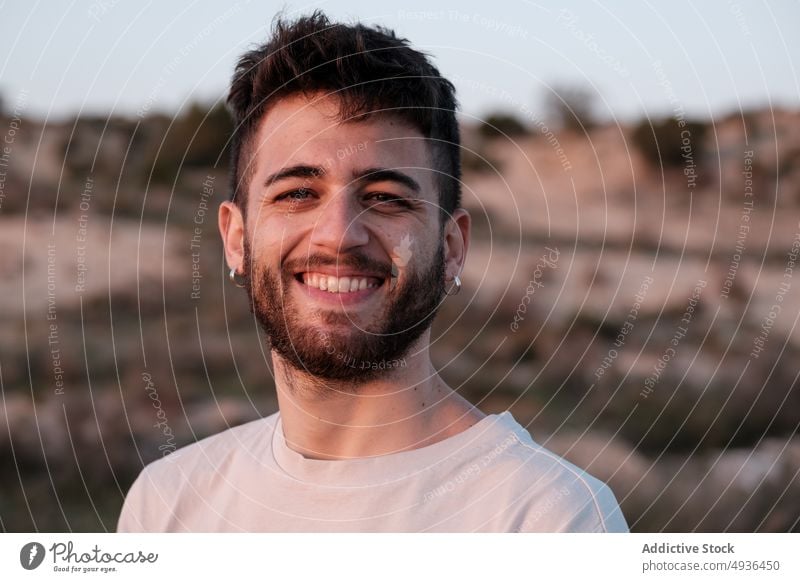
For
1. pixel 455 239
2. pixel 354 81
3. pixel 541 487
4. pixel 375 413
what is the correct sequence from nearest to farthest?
pixel 541 487, pixel 354 81, pixel 375 413, pixel 455 239

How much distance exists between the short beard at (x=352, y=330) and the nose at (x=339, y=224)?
0.18 feet

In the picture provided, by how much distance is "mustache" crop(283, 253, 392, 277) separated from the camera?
91.6 inches

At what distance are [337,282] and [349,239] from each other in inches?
4.9

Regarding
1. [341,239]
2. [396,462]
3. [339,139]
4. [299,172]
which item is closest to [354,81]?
[339,139]

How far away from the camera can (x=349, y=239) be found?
7.52 ft

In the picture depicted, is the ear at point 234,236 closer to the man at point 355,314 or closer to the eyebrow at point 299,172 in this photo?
the man at point 355,314

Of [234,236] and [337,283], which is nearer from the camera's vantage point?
[337,283]

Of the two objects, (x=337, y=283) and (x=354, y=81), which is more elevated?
(x=354, y=81)

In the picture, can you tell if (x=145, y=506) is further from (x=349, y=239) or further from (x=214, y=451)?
(x=349, y=239)

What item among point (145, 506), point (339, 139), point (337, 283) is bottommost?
point (145, 506)

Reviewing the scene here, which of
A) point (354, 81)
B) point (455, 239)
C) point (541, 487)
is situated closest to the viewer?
point (541, 487)

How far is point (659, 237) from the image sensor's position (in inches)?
230

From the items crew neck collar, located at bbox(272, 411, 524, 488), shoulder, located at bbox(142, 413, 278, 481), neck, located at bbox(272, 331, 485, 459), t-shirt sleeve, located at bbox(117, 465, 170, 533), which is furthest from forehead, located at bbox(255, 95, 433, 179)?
t-shirt sleeve, located at bbox(117, 465, 170, 533)
